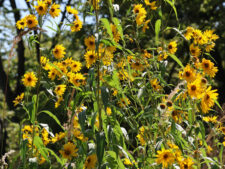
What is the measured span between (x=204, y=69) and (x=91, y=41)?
0.67m

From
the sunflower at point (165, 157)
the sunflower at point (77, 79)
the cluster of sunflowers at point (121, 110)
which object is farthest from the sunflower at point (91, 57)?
the sunflower at point (165, 157)

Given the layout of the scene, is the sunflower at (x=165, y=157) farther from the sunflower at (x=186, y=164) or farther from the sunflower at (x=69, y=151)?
the sunflower at (x=69, y=151)

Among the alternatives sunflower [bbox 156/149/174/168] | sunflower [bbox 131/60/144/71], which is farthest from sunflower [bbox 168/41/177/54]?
sunflower [bbox 156/149/174/168]

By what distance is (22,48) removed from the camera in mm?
9852

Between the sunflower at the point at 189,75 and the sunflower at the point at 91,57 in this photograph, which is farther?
the sunflower at the point at 91,57

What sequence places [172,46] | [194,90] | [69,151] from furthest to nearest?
[172,46]
[69,151]
[194,90]

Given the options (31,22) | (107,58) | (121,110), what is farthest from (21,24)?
(121,110)

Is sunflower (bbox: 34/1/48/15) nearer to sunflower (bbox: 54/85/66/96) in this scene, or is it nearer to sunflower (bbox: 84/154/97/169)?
sunflower (bbox: 54/85/66/96)

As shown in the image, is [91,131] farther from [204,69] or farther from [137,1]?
[137,1]

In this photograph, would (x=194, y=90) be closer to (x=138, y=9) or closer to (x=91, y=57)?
(x=91, y=57)

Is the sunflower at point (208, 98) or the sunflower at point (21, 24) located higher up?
the sunflower at point (21, 24)

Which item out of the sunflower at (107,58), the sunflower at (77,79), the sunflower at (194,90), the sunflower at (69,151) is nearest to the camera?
the sunflower at (194,90)

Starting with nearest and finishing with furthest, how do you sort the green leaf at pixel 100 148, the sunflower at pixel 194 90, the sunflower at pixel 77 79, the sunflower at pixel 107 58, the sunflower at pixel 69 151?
the green leaf at pixel 100 148 → the sunflower at pixel 194 90 → the sunflower at pixel 69 151 → the sunflower at pixel 107 58 → the sunflower at pixel 77 79

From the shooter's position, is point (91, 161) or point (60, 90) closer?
point (91, 161)
